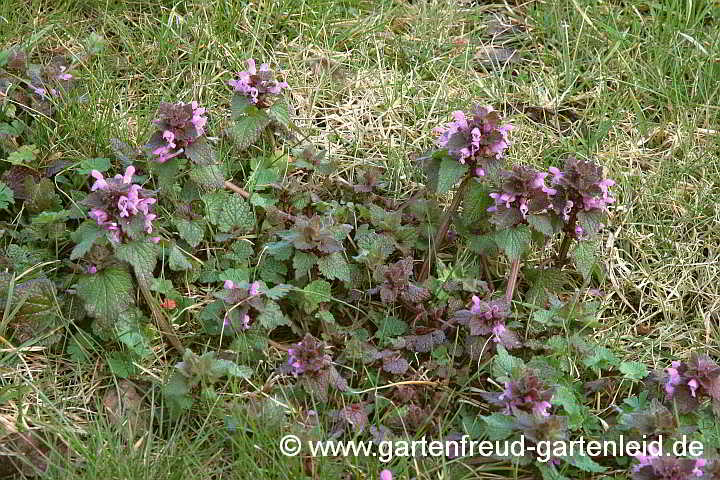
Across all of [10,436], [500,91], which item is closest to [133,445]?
[10,436]

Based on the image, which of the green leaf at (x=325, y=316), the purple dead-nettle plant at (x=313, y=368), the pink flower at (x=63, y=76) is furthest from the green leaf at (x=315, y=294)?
the pink flower at (x=63, y=76)

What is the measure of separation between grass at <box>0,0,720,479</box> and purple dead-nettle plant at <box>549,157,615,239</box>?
48 centimetres

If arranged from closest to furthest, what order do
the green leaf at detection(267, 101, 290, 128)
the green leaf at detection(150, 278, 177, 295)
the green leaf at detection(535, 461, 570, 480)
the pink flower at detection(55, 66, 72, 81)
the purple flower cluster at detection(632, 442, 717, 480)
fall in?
the purple flower cluster at detection(632, 442, 717, 480) → the green leaf at detection(535, 461, 570, 480) → the green leaf at detection(150, 278, 177, 295) → the green leaf at detection(267, 101, 290, 128) → the pink flower at detection(55, 66, 72, 81)

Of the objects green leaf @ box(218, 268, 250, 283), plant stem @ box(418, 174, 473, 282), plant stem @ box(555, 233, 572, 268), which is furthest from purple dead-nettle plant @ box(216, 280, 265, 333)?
plant stem @ box(555, 233, 572, 268)

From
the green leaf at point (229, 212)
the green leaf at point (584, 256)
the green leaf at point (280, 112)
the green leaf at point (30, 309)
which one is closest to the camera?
the green leaf at point (30, 309)

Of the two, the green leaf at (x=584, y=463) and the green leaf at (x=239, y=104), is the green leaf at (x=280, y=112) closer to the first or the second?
the green leaf at (x=239, y=104)

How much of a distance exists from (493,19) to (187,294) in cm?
210

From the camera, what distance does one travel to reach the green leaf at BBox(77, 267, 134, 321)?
2.79 metres

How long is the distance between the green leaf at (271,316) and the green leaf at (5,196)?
102 centimetres

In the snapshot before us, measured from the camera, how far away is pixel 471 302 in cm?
308

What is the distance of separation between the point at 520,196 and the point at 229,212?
1024 millimetres

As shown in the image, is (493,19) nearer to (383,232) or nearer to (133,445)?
(383,232)

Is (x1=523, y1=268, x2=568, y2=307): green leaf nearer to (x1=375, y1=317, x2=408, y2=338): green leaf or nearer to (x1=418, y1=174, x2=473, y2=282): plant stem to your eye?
(x1=418, y1=174, x2=473, y2=282): plant stem

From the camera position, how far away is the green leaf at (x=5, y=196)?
10.5ft
